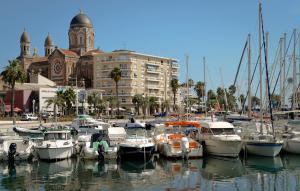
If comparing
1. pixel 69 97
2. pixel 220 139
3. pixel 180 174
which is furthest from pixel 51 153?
pixel 69 97

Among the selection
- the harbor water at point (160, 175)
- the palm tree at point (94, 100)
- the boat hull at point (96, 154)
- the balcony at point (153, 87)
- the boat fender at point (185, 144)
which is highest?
the balcony at point (153, 87)

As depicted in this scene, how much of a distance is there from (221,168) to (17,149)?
19.0 metres

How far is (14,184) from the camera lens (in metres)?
31.1

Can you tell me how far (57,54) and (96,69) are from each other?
15436 millimetres

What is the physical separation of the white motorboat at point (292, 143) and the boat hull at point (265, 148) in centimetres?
262

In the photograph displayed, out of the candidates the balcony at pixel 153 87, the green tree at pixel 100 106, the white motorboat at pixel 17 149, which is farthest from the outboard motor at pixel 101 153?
the balcony at pixel 153 87

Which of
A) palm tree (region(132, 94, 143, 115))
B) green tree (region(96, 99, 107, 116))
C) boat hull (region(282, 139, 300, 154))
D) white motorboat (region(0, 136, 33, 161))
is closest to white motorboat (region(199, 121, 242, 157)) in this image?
boat hull (region(282, 139, 300, 154))

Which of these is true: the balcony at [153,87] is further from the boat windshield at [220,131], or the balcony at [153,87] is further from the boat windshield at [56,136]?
the boat windshield at [56,136]

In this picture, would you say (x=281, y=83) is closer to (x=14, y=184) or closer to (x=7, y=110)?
(x=14, y=184)

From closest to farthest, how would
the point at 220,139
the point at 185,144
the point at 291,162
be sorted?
1. the point at 291,162
2. the point at 185,144
3. the point at 220,139

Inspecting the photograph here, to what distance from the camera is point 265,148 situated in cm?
4197

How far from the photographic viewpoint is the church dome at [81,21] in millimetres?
162500

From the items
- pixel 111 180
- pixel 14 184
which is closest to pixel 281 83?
pixel 111 180

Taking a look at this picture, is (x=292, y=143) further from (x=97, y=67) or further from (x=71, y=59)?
(x=71, y=59)
